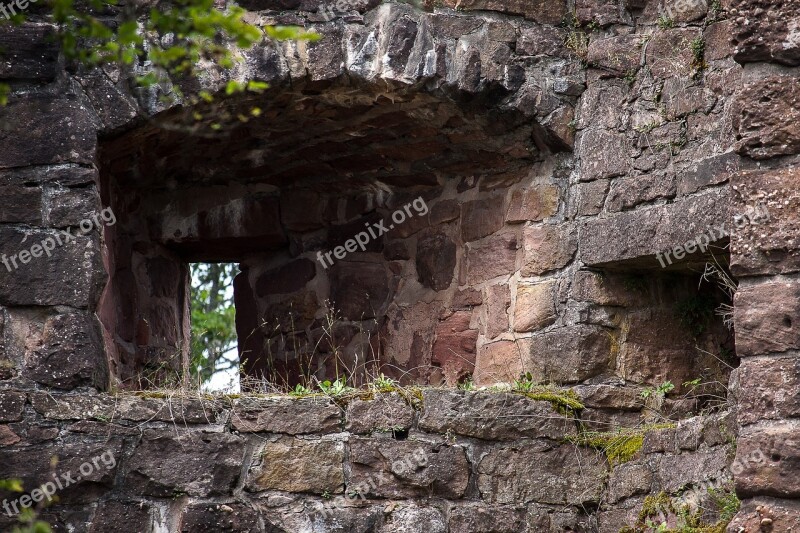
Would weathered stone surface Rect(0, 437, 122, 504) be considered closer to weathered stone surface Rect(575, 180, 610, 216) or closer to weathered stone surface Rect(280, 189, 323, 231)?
weathered stone surface Rect(280, 189, 323, 231)

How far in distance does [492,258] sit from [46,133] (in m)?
2.00

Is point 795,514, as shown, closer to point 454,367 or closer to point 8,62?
point 454,367

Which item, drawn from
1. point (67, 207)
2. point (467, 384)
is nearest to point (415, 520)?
point (467, 384)

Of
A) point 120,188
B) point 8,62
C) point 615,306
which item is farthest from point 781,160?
point 120,188

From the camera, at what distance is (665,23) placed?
4.97m

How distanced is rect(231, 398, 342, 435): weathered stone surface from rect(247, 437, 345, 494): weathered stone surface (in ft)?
0.16

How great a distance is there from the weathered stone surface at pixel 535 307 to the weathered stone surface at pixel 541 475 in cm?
57

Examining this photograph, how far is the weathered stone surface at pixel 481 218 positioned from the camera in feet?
17.8

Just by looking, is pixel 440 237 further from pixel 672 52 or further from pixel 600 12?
pixel 672 52

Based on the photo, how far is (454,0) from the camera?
16.6 ft

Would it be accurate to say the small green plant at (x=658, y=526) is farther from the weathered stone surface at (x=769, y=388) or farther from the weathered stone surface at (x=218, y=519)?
the weathered stone surface at (x=218, y=519)

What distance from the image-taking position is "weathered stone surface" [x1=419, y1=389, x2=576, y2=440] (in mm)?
4652

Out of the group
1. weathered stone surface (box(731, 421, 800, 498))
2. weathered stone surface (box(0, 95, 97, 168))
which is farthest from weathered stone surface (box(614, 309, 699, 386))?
weathered stone surface (box(0, 95, 97, 168))

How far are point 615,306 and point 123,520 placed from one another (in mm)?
2139
